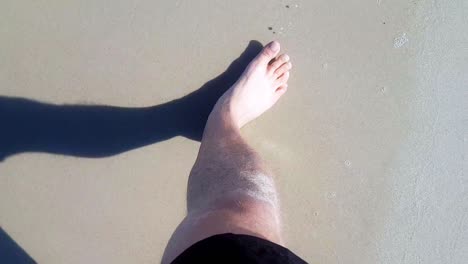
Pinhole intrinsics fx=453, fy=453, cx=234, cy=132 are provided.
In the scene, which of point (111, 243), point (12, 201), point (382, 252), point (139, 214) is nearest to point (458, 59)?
point (382, 252)

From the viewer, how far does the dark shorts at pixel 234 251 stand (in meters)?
1.15

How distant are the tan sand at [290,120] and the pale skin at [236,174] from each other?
0.25 feet

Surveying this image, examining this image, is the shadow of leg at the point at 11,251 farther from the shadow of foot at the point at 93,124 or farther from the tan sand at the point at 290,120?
the shadow of foot at the point at 93,124

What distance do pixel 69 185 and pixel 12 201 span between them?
0.72 ft

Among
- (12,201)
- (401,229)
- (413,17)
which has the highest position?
(413,17)

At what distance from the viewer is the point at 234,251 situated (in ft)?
3.79

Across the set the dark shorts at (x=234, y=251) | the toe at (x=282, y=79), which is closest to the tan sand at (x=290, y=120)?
the toe at (x=282, y=79)

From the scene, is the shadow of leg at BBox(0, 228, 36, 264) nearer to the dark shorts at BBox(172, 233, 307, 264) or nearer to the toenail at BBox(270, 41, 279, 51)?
the dark shorts at BBox(172, 233, 307, 264)

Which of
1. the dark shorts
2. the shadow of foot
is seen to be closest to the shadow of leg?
the shadow of foot

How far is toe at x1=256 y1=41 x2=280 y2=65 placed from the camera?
1649mm

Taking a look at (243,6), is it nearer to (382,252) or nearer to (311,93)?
(311,93)

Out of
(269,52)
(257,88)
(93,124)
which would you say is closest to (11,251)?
(93,124)

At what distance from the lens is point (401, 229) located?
1.69 metres

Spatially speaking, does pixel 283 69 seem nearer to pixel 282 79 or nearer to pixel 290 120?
pixel 282 79
